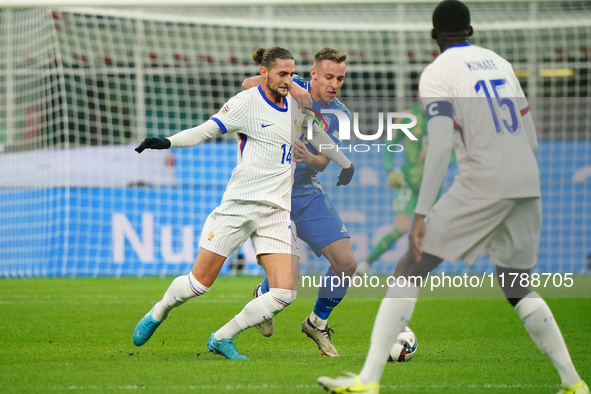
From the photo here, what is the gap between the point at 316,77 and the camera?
7.38 m

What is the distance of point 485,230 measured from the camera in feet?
15.8

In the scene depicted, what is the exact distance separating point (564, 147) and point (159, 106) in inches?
258

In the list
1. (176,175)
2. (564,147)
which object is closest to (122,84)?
(176,175)

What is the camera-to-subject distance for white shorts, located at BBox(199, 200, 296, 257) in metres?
6.49

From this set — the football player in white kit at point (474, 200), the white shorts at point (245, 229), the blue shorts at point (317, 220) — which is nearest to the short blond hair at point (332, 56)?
the blue shorts at point (317, 220)

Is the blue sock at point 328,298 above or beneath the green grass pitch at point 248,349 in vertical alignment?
above

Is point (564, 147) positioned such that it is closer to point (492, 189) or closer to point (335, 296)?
point (335, 296)

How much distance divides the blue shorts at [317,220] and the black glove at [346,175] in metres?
0.20

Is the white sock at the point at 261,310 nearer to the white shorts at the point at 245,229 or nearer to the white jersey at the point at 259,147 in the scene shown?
the white shorts at the point at 245,229

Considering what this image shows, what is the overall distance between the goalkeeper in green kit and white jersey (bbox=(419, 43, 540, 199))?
7.21m

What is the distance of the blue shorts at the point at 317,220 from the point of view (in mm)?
7242

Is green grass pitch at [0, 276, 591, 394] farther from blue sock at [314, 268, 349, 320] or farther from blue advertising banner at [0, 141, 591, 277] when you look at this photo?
blue advertising banner at [0, 141, 591, 277]

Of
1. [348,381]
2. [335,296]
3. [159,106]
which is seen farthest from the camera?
[159,106]

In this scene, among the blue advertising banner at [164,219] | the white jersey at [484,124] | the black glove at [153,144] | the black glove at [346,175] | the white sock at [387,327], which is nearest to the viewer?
the white sock at [387,327]
